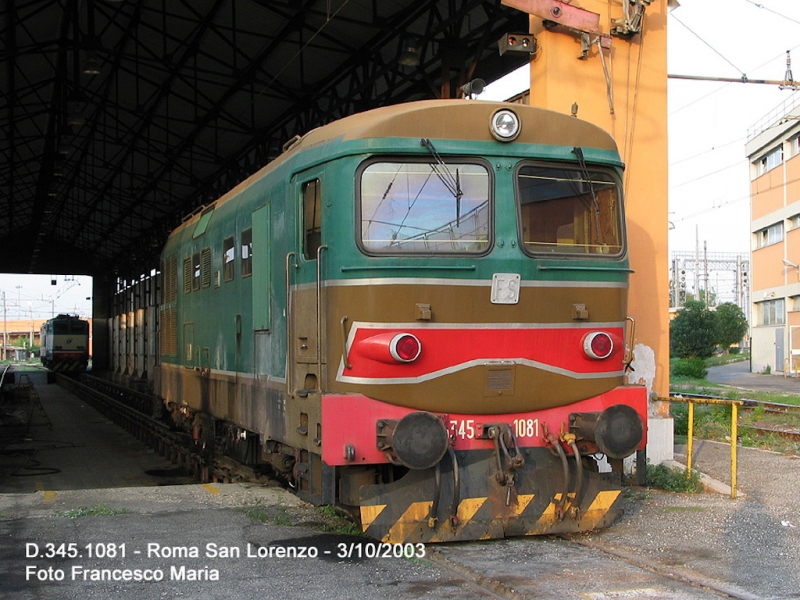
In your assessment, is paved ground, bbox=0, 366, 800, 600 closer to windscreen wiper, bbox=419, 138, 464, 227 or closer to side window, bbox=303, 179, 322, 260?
side window, bbox=303, 179, 322, 260

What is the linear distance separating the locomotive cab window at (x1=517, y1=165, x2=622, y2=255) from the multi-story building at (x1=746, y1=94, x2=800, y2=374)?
36073 mm

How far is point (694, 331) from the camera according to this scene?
51812 mm

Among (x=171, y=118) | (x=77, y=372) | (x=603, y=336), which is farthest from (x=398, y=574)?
(x=77, y=372)

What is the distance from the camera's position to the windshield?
654 cm

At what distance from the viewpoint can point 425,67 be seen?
18.2 metres

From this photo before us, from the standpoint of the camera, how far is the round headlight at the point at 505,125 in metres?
6.79

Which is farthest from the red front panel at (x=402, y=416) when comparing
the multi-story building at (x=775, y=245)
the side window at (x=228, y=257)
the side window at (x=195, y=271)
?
the multi-story building at (x=775, y=245)

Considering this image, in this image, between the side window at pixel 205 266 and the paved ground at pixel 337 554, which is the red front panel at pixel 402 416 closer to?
the paved ground at pixel 337 554

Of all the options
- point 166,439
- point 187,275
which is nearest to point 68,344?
point 166,439

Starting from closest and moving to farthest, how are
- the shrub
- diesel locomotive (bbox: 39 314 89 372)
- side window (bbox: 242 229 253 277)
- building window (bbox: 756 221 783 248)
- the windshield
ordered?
the windshield, side window (bbox: 242 229 253 277), the shrub, building window (bbox: 756 221 783 248), diesel locomotive (bbox: 39 314 89 372)

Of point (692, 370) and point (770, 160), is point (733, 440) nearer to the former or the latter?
point (692, 370)

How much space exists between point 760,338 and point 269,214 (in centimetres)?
4447

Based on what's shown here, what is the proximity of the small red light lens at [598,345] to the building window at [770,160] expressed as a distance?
41213 mm

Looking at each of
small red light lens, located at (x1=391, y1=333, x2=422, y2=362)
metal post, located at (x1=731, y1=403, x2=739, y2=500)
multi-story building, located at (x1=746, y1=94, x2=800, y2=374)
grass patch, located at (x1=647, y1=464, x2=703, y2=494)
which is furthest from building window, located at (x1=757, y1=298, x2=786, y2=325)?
small red light lens, located at (x1=391, y1=333, x2=422, y2=362)
